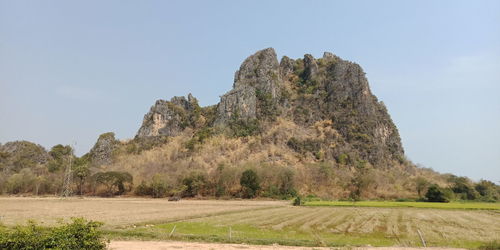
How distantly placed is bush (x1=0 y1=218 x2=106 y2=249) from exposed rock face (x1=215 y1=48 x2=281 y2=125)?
107002mm

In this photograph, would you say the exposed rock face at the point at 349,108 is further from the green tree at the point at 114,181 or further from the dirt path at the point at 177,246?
the dirt path at the point at 177,246

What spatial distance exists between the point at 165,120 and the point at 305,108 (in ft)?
191

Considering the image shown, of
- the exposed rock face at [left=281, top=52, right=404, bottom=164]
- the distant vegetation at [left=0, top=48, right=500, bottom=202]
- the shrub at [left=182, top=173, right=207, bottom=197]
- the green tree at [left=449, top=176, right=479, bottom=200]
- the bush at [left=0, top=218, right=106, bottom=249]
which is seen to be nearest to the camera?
the bush at [left=0, top=218, right=106, bottom=249]

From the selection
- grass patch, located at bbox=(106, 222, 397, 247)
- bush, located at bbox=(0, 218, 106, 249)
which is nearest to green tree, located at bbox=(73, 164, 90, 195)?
grass patch, located at bbox=(106, 222, 397, 247)

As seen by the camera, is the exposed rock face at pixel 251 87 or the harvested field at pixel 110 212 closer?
the harvested field at pixel 110 212

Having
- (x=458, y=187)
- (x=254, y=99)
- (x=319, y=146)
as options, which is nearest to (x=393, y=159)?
(x=319, y=146)

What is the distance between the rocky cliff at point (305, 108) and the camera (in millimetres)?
110375

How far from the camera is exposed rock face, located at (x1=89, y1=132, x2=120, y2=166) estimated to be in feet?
406

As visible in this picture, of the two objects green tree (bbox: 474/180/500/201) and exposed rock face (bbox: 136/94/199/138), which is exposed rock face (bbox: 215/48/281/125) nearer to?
exposed rock face (bbox: 136/94/199/138)

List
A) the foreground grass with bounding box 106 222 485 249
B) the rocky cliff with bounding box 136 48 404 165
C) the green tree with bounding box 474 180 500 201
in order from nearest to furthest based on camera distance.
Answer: the foreground grass with bounding box 106 222 485 249
the green tree with bounding box 474 180 500 201
the rocky cliff with bounding box 136 48 404 165

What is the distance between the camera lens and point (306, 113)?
12175 cm

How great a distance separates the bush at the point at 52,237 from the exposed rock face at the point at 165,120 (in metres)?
121

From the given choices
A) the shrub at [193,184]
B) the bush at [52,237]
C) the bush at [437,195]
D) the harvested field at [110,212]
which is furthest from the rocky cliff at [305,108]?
the bush at [52,237]

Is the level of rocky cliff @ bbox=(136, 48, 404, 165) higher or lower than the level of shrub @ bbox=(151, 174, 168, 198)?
higher
